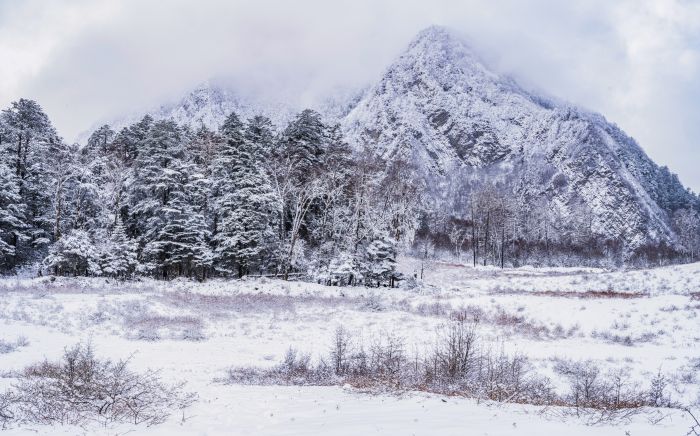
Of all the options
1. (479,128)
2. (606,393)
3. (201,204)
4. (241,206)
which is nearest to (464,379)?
(606,393)

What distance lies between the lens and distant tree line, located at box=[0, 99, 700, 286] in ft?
113

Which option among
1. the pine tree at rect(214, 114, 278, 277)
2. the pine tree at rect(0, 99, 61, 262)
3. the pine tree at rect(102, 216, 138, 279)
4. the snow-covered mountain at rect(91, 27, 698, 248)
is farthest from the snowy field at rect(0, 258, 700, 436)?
the snow-covered mountain at rect(91, 27, 698, 248)

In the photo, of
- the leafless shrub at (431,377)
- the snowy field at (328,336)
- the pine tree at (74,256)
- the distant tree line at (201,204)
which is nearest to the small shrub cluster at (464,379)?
the leafless shrub at (431,377)

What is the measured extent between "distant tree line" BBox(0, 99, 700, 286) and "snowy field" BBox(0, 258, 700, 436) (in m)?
3.41

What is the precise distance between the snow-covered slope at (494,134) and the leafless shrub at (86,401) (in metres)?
141

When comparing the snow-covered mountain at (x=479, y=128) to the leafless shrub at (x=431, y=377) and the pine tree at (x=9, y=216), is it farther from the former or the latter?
the leafless shrub at (x=431, y=377)

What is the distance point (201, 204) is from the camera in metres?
39.2

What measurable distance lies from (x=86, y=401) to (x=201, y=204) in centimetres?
3376

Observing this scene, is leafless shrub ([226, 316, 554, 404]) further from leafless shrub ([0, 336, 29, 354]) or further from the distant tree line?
the distant tree line

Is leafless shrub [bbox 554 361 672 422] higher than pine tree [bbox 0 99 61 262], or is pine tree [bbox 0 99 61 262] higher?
pine tree [bbox 0 99 61 262]

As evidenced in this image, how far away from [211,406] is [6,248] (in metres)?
31.6

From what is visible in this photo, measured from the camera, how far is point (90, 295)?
22859 mm

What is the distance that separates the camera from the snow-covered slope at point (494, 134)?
149m

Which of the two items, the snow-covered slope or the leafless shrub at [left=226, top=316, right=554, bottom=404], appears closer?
the leafless shrub at [left=226, top=316, right=554, bottom=404]
